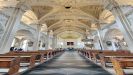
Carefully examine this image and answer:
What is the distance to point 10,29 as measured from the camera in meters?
9.50

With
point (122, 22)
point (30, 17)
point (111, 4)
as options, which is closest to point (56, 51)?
point (30, 17)

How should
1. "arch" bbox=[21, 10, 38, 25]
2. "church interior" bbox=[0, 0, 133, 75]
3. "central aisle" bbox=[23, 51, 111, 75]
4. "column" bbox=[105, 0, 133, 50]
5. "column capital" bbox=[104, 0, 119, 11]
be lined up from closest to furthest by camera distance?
1. "central aisle" bbox=[23, 51, 111, 75]
2. "church interior" bbox=[0, 0, 133, 75]
3. "column" bbox=[105, 0, 133, 50]
4. "column capital" bbox=[104, 0, 119, 11]
5. "arch" bbox=[21, 10, 38, 25]

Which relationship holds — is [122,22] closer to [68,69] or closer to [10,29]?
[68,69]

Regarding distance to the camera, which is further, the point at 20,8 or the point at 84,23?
the point at 84,23

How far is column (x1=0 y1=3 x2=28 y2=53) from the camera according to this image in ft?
29.3

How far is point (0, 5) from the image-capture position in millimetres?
11320

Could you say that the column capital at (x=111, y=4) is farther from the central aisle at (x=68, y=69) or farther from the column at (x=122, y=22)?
the central aisle at (x=68, y=69)

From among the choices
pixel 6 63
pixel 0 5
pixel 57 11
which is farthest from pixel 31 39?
pixel 6 63

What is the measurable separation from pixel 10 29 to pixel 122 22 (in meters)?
8.42

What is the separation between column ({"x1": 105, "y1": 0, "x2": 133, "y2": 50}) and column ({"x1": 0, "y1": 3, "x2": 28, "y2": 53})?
7.01m

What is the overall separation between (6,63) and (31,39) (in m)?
14.2

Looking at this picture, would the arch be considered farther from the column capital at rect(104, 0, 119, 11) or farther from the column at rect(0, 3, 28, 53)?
the column capital at rect(104, 0, 119, 11)

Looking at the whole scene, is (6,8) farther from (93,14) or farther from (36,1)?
(93,14)

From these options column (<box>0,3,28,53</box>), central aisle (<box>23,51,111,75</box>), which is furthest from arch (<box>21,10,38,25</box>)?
central aisle (<box>23,51,111,75</box>)
